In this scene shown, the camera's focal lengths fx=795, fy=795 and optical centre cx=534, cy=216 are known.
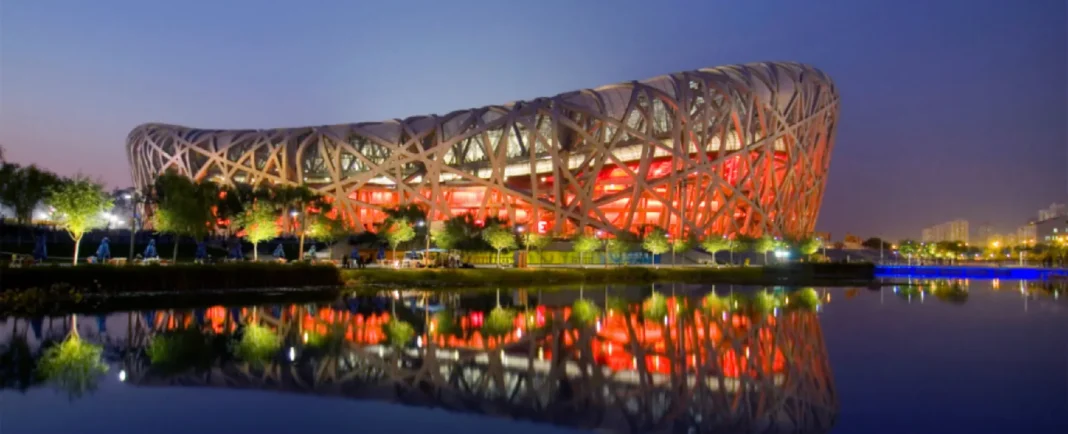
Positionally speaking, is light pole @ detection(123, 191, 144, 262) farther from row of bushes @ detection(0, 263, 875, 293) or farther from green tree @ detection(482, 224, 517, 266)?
green tree @ detection(482, 224, 517, 266)

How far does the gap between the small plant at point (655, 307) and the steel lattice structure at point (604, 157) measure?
120 ft

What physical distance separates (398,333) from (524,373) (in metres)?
6.20

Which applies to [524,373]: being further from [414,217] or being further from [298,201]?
[414,217]

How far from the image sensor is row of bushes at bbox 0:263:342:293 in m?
25.6

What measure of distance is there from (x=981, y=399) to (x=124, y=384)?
526 inches

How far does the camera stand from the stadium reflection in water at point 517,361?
37.3 ft

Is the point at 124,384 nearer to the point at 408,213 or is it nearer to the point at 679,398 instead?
the point at 679,398

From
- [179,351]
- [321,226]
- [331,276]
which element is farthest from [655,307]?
[321,226]

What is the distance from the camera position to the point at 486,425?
33.8 ft

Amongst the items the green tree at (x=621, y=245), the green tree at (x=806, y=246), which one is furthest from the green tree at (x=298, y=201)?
the green tree at (x=806, y=246)

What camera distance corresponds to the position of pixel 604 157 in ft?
235

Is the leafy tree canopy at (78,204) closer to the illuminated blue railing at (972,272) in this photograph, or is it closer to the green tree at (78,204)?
the green tree at (78,204)

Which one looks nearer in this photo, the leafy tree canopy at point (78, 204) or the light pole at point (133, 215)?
the leafy tree canopy at point (78, 204)

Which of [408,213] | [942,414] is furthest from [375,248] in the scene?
[942,414]
